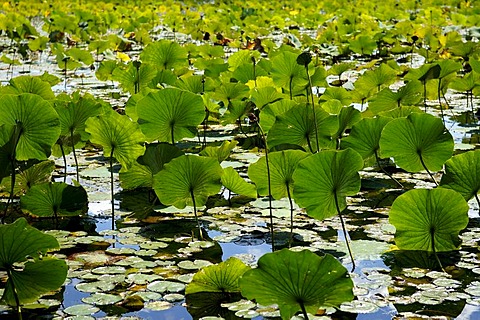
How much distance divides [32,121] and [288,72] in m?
1.45

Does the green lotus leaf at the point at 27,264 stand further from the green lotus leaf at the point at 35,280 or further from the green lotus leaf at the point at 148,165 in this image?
the green lotus leaf at the point at 148,165

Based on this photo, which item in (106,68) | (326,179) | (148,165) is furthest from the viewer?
(106,68)

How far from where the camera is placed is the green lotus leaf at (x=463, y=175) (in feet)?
6.60

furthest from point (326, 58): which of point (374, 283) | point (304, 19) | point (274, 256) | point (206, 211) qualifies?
point (274, 256)

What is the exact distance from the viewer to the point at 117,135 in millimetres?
2424

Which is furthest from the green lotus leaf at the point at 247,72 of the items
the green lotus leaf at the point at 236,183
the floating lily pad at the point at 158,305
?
the floating lily pad at the point at 158,305

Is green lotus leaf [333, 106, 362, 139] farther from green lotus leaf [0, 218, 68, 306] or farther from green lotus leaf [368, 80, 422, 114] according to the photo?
green lotus leaf [0, 218, 68, 306]

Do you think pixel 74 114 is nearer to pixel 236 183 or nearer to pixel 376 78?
pixel 236 183

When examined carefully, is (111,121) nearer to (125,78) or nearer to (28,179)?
(28,179)

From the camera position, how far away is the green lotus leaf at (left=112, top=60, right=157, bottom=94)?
11.6ft

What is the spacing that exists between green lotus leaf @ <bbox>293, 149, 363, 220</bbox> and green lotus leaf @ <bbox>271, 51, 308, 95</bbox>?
1.44 metres

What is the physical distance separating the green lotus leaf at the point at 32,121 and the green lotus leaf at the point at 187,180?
1.19 feet

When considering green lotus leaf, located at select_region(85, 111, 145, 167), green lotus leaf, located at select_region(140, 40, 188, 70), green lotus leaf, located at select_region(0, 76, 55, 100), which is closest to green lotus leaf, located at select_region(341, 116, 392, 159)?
green lotus leaf, located at select_region(85, 111, 145, 167)

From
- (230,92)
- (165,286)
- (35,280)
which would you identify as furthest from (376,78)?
(35,280)
